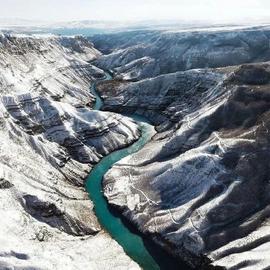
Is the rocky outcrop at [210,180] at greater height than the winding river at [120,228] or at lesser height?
greater

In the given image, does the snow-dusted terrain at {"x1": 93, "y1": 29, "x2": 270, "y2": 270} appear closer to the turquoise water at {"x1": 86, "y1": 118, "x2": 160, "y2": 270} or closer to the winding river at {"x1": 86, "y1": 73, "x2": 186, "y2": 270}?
the winding river at {"x1": 86, "y1": 73, "x2": 186, "y2": 270}

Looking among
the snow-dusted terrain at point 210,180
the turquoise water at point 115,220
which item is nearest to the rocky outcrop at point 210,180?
the snow-dusted terrain at point 210,180

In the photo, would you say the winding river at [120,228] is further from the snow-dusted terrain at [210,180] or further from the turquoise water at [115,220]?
the snow-dusted terrain at [210,180]

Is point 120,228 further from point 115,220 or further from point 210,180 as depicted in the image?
point 210,180

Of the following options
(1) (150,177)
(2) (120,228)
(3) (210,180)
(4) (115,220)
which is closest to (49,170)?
(4) (115,220)

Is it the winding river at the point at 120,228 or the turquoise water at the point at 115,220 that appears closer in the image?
the winding river at the point at 120,228

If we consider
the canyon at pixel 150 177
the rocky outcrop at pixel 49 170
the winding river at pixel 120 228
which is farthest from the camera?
the winding river at pixel 120 228

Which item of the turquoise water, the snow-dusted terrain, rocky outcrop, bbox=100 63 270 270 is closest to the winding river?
the turquoise water
